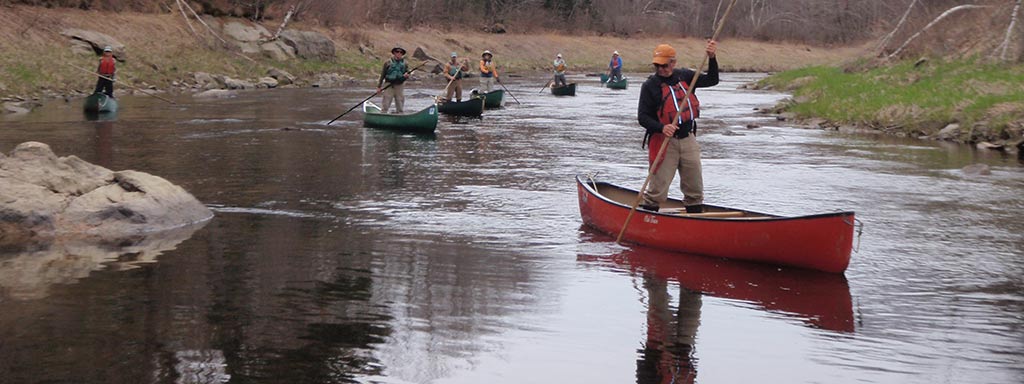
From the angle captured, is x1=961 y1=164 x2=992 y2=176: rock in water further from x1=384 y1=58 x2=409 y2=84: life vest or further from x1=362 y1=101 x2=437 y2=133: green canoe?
x1=384 y1=58 x2=409 y2=84: life vest

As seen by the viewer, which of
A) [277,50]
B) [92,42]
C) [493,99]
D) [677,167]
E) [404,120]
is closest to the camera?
[677,167]

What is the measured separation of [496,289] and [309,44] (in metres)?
43.7

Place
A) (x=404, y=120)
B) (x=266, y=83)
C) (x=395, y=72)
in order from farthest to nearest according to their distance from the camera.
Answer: (x=266, y=83) < (x=404, y=120) < (x=395, y=72)

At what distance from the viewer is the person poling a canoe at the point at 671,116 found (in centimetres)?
1116

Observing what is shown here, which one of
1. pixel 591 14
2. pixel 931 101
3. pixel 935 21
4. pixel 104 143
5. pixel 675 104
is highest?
pixel 591 14

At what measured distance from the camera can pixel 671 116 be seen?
11.3 metres

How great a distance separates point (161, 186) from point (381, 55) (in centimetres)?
4611

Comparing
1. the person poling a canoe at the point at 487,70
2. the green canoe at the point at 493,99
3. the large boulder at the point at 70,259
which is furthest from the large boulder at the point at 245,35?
the large boulder at the point at 70,259

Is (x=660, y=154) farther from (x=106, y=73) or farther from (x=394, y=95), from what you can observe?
(x=106, y=73)

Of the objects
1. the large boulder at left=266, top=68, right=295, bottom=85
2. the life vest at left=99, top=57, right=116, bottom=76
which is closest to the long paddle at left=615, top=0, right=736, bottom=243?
the life vest at left=99, top=57, right=116, bottom=76

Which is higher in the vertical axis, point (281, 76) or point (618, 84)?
point (618, 84)

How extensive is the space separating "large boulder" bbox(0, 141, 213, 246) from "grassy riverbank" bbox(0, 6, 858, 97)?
20754 millimetres

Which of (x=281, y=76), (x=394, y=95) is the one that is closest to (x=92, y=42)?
(x=281, y=76)

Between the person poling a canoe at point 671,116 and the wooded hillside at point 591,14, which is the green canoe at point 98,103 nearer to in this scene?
the wooded hillside at point 591,14
